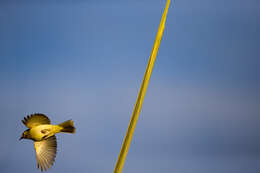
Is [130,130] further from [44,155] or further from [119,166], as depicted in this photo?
[44,155]

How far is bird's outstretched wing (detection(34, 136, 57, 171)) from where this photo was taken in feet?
1.20

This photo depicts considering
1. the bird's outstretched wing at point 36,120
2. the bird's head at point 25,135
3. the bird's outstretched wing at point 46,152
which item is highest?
the bird's outstretched wing at point 36,120

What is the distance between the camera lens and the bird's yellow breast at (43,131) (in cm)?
36

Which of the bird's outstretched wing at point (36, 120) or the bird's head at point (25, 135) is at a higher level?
the bird's outstretched wing at point (36, 120)

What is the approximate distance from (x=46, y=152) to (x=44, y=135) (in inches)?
1.0

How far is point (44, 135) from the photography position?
0.36m

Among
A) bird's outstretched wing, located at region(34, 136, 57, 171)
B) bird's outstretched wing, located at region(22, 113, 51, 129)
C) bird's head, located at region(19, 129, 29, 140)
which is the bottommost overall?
bird's outstretched wing, located at region(34, 136, 57, 171)

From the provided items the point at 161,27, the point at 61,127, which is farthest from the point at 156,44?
the point at 61,127

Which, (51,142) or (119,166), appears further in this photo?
(51,142)

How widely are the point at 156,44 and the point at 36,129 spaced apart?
0.27 m

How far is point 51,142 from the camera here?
374mm

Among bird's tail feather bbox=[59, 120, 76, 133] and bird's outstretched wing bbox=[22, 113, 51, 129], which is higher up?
bird's outstretched wing bbox=[22, 113, 51, 129]

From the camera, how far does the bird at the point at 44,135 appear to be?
36cm

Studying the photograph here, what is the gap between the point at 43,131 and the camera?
364 millimetres
